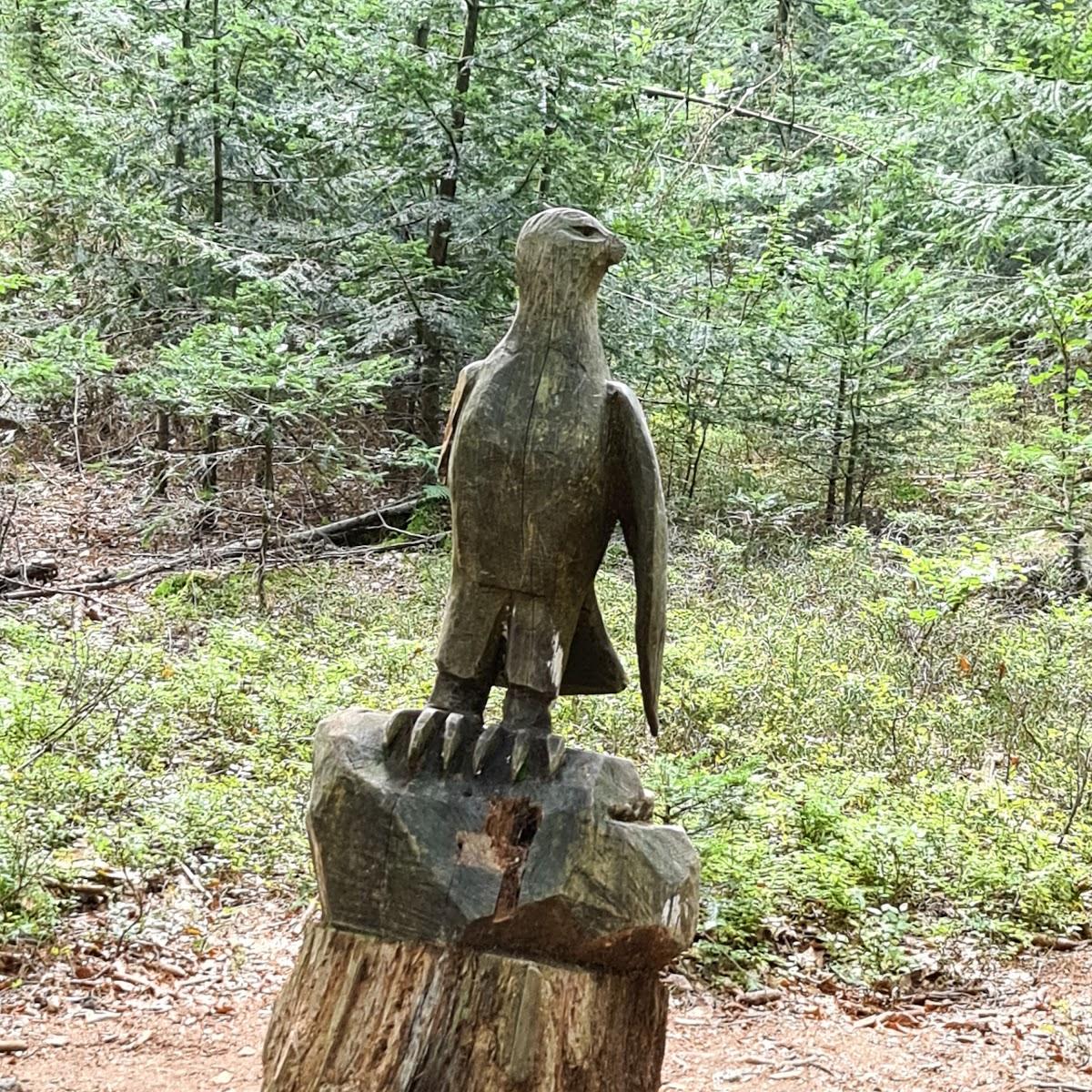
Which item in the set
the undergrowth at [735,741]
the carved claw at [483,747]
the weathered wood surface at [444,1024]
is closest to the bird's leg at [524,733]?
the carved claw at [483,747]

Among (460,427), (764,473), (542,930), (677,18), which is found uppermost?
(677,18)

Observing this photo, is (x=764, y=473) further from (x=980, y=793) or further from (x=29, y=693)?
(x=29, y=693)

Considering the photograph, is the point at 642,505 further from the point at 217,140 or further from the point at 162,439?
the point at 162,439

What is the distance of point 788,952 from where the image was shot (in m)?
3.91

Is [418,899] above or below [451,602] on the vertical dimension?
below

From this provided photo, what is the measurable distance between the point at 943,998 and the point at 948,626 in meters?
3.51

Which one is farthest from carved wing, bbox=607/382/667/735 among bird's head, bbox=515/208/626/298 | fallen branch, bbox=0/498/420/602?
fallen branch, bbox=0/498/420/602

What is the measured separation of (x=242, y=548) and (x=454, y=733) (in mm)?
5913

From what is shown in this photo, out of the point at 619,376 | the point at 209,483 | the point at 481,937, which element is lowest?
the point at 209,483

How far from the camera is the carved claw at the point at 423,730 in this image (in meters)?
2.42

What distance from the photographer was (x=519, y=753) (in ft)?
7.97

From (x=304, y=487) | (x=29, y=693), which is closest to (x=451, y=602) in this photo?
(x=29, y=693)

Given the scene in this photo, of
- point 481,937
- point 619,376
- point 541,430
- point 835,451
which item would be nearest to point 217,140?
point 619,376

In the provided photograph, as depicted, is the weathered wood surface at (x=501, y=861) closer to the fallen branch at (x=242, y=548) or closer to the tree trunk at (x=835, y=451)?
the fallen branch at (x=242, y=548)
